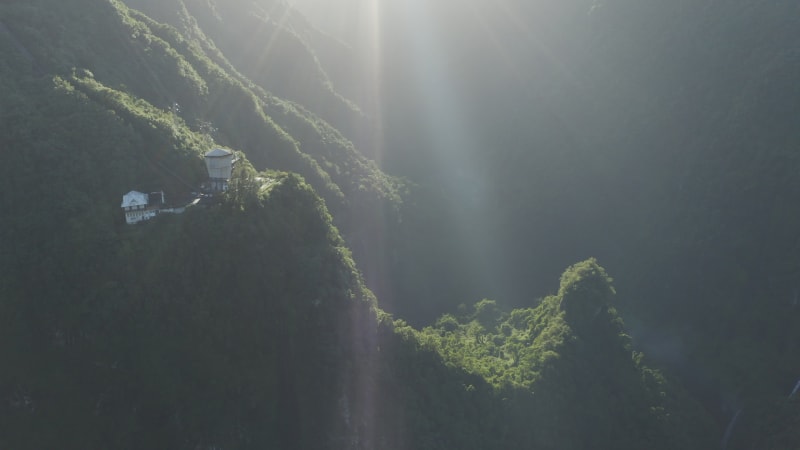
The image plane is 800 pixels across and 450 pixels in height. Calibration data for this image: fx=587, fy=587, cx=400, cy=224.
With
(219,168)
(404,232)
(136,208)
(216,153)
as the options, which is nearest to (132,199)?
(136,208)

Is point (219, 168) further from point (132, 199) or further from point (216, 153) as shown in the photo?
point (132, 199)

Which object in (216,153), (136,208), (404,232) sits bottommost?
(136,208)

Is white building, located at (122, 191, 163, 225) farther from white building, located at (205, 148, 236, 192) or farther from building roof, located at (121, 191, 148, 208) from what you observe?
white building, located at (205, 148, 236, 192)

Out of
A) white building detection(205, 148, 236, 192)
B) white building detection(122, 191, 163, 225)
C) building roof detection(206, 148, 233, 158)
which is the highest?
building roof detection(206, 148, 233, 158)

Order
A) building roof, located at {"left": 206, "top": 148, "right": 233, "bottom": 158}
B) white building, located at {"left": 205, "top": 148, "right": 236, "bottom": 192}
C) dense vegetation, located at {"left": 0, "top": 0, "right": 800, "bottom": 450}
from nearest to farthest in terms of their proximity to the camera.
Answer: dense vegetation, located at {"left": 0, "top": 0, "right": 800, "bottom": 450} < building roof, located at {"left": 206, "top": 148, "right": 233, "bottom": 158} < white building, located at {"left": 205, "top": 148, "right": 236, "bottom": 192}

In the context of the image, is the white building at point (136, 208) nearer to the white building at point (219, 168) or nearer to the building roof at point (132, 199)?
the building roof at point (132, 199)

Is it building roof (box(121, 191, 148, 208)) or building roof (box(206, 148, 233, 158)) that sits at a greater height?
building roof (box(206, 148, 233, 158))

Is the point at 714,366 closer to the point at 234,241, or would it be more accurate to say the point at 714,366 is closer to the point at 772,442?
the point at 772,442

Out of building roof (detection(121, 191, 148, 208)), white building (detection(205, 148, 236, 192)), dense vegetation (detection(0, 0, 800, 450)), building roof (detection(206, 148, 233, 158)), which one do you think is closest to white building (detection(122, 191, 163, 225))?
building roof (detection(121, 191, 148, 208))
